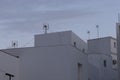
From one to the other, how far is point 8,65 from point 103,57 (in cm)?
2041

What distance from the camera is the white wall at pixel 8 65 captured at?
33737mm

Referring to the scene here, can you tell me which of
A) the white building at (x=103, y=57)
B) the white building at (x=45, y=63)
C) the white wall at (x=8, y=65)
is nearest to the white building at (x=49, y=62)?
the white building at (x=45, y=63)

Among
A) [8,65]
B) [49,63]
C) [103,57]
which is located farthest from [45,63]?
[103,57]

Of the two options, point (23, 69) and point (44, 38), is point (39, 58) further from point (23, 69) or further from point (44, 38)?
point (44, 38)

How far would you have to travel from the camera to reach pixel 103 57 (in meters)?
51.7

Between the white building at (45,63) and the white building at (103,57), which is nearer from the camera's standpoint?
the white building at (45,63)

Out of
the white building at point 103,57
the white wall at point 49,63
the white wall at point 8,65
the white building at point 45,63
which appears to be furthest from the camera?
the white building at point 103,57

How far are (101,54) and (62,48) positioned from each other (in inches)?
660

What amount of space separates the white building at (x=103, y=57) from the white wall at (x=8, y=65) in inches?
569

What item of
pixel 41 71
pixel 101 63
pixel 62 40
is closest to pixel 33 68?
pixel 41 71

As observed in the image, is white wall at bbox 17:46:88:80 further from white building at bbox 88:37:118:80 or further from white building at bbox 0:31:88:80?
white building at bbox 88:37:118:80

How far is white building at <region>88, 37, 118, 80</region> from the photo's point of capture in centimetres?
5019

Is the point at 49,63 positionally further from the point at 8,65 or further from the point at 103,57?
the point at 103,57

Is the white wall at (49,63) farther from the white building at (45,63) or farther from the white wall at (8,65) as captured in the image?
the white wall at (8,65)
